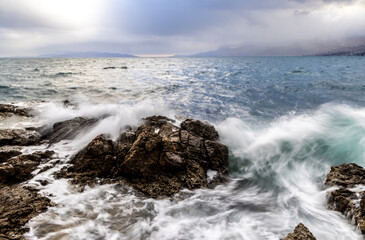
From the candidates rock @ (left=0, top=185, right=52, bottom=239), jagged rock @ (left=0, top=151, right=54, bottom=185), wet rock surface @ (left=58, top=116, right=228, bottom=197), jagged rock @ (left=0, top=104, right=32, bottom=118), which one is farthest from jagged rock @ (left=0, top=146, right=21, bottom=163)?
jagged rock @ (left=0, top=104, right=32, bottom=118)

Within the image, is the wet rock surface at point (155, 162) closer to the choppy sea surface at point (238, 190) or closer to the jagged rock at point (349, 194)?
the choppy sea surface at point (238, 190)

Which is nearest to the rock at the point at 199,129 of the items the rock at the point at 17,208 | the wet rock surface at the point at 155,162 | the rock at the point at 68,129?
the wet rock surface at the point at 155,162

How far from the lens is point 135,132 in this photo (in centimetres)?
661

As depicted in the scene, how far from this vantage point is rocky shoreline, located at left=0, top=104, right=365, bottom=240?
3.90 m

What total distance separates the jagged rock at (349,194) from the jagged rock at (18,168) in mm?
6794

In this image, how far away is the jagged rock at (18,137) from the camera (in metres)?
5.79

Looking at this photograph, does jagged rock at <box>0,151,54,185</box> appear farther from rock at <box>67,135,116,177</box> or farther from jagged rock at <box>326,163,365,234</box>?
jagged rock at <box>326,163,365,234</box>

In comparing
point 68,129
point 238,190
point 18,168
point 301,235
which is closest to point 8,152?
point 18,168

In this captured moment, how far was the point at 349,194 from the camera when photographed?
4.13 m

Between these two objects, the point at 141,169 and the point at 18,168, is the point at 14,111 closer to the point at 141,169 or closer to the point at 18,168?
the point at 18,168

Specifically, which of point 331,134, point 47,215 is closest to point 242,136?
Answer: point 331,134

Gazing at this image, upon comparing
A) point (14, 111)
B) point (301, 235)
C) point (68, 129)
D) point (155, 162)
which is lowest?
point (301, 235)

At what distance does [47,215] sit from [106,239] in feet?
4.06

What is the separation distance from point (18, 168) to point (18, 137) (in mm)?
1759
